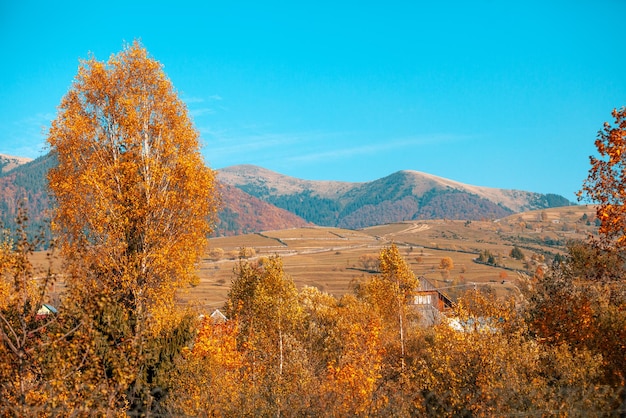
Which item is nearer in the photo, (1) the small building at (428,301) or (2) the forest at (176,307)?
(2) the forest at (176,307)

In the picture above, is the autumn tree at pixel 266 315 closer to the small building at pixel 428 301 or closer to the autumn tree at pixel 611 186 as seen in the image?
the autumn tree at pixel 611 186

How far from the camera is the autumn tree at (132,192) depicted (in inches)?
953

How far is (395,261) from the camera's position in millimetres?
49188

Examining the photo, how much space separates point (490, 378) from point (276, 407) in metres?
8.75

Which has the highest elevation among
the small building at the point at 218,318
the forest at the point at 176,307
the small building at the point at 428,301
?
the forest at the point at 176,307

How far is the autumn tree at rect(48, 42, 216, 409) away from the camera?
24203 millimetres

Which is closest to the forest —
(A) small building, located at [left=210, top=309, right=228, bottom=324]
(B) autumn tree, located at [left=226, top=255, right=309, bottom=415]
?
(B) autumn tree, located at [left=226, top=255, right=309, bottom=415]

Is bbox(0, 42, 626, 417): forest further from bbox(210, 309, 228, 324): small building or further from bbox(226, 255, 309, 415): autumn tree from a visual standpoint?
bbox(210, 309, 228, 324): small building

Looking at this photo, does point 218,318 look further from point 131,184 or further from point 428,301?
point 428,301

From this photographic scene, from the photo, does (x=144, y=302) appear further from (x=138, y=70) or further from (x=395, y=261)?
(x=395, y=261)

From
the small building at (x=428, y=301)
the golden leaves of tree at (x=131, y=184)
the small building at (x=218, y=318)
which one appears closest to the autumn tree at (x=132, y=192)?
the golden leaves of tree at (x=131, y=184)

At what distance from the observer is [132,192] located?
82.4 feet

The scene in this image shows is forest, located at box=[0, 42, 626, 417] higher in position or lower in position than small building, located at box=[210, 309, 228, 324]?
higher

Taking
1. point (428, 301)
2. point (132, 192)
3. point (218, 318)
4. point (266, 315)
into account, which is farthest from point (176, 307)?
point (428, 301)
